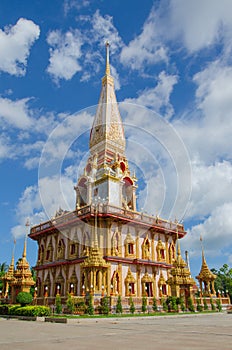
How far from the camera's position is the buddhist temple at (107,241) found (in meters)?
28.0

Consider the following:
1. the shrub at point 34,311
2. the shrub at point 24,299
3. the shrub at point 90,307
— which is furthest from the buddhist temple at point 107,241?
the shrub at point 34,311

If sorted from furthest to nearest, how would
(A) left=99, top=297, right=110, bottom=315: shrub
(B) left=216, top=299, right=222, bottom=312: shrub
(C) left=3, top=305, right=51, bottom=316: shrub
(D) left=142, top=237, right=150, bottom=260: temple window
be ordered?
(D) left=142, top=237, right=150, bottom=260: temple window → (B) left=216, top=299, right=222, bottom=312: shrub → (A) left=99, top=297, right=110, bottom=315: shrub → (C) left=3, top=305, right=51, bottom=316: shrub

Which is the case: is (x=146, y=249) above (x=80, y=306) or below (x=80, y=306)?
above

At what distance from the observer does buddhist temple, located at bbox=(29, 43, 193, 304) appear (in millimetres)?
28016

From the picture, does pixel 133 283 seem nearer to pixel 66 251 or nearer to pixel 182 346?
pixel 66 251

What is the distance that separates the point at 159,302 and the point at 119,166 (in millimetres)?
16058

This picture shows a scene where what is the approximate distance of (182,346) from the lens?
24.2 feet

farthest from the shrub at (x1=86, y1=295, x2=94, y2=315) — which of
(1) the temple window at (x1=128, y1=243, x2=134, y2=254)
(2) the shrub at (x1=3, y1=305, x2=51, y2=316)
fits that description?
(1) the temple window at (x1=128, y1=243, x2=134, y2=254)

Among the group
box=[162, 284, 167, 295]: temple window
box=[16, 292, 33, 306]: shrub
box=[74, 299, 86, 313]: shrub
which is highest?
box=[162, 284, 167, 295]: temple window

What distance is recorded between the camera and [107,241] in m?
29.0

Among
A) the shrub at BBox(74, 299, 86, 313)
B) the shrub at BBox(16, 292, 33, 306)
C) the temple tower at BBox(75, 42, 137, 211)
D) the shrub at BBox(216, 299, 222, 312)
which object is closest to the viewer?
the shrub at BBox(74, 299, 86, 313)

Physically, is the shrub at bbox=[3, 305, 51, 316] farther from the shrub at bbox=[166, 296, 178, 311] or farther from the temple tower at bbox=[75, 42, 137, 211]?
the temple tower at bbox=[75, 42, 137, 211]

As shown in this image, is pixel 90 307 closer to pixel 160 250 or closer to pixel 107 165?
pixel 160 250

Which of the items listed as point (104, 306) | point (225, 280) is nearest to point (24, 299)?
point (104, 306)
